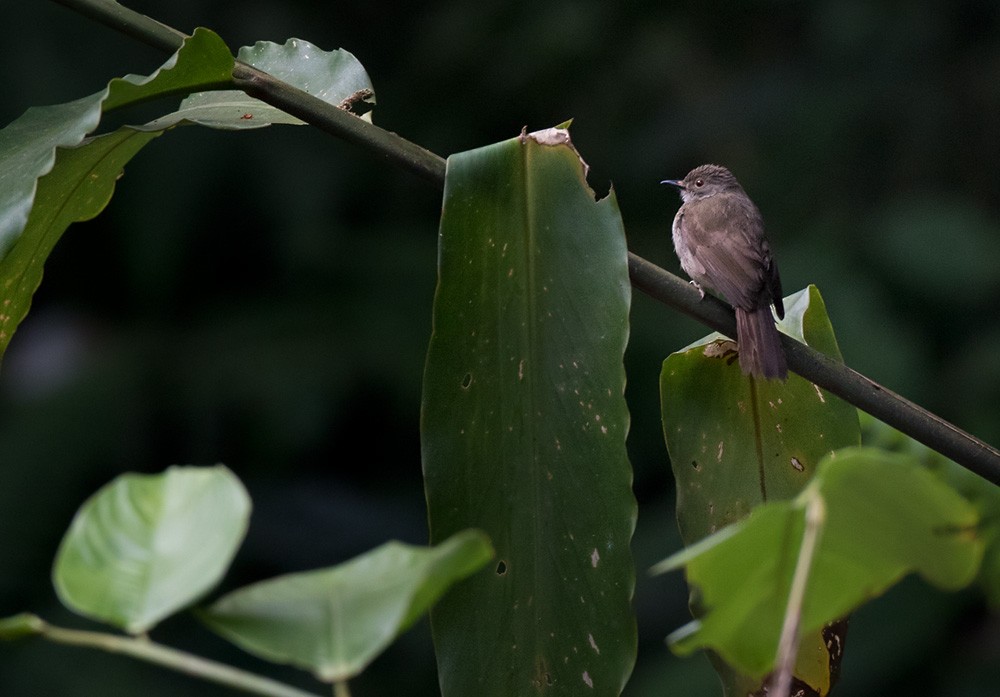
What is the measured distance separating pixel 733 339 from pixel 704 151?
3552mm

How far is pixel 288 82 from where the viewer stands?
59.2 inches

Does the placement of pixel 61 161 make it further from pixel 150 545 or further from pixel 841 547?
pixel 841 547

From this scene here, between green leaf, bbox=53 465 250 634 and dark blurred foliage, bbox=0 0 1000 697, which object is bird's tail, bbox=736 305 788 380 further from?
dark blurred foliage, bbox=0 0 1000 697

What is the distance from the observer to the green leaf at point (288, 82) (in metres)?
1.36

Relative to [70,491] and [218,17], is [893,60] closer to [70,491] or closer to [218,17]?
[218,17]

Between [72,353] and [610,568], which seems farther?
[72,353]

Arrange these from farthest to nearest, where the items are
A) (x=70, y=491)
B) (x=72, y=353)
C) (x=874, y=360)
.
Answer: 1. (x=72, y=353)
2. (x=70, y=491)
3. (x=874, y=360)

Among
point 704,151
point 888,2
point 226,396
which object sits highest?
point 888,2

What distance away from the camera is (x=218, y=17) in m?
4.52

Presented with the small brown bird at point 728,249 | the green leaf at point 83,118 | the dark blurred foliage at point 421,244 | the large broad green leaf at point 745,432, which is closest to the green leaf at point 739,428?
the large broad green leaf at point 745,432

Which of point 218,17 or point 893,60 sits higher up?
point 218,17

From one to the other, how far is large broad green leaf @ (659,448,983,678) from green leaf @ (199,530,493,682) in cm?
10

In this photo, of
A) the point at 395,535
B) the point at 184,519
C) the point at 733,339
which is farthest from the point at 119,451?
the point at 184,519

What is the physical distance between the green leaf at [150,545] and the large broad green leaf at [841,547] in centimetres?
20
